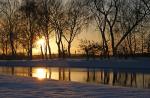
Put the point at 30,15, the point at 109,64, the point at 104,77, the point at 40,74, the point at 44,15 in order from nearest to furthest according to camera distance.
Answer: the point at 104,77
the point at 40,74
the point at 109,64
the point at 44,15
the point at 30,15

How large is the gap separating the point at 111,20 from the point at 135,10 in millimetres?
5123

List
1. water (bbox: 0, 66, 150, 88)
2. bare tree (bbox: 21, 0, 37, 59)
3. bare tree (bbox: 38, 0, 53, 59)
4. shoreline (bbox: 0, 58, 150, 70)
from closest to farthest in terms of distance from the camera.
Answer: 1. water (bbox: 0, 66, 150, 88)
2. shoreline (bbox: 0, 58, 150, 70)
3. bare tree (bbox: 38, 0, 53, 59)
4. bare tree (bbox: 21, 0, 37, 59)

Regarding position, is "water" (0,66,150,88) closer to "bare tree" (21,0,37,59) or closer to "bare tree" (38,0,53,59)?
"bare tree" (38,0,53,59)

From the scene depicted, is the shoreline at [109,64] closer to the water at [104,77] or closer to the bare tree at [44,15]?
the water at [104,77]

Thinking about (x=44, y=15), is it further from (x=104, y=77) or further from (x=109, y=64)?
(x=104, y=77)

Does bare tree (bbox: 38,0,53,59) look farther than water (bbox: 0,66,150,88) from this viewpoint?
Yes

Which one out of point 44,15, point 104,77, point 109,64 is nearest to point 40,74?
point 104,77

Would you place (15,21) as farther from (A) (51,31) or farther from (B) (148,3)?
(B) (148,3)

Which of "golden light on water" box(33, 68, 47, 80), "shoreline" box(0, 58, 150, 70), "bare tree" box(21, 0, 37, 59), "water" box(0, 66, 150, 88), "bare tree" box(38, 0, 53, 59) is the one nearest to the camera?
"water" box(0, 66, 150, 88)

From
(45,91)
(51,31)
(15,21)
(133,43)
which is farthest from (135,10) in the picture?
(45,91)

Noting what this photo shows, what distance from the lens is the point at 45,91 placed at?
680 inches

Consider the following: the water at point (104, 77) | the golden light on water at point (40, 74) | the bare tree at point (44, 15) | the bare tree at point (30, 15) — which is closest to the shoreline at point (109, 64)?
the water at point (104, 77)

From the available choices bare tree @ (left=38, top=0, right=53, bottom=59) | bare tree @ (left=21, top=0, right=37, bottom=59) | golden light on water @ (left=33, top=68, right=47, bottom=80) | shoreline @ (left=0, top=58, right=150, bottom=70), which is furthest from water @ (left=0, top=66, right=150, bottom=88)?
bare tree @ (left=21, top=0, right=37, bottom=59)

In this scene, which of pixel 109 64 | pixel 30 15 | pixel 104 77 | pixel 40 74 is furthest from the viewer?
pixel 30 15
